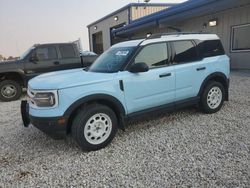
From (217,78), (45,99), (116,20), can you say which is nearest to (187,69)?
(217,78)

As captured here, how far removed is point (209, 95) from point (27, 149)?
3837mm

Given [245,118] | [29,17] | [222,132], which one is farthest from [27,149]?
[29,17]

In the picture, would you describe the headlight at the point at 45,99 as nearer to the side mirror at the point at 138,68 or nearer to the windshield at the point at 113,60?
the windshield at the point at 113,60

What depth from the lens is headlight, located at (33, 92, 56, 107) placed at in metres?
3.27

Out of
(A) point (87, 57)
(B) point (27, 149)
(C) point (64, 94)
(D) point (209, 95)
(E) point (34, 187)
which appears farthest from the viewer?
(A) point (87, 57)

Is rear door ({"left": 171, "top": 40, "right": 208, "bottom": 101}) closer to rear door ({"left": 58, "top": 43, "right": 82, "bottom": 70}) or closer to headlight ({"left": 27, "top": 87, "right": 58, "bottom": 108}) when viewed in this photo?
headlight ({"left": 27, "top": 87, "right": 58, "bottom": 108})

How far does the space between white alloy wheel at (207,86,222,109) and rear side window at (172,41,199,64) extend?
34.5 inches

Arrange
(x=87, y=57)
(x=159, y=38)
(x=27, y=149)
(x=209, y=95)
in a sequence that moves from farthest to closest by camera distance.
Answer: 1. (x=87, y=57)
2. (x=209, y=95)
3. (x=159, y=38)
4. (x=27, y=149)

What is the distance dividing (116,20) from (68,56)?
15310 mm

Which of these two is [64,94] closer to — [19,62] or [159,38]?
[159,38]

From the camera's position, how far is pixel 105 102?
3.70 m

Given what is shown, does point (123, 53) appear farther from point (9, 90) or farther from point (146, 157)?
point (9, 90)

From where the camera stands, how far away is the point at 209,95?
494cm

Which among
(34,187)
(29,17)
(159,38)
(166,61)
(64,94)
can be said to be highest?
(29,17)
